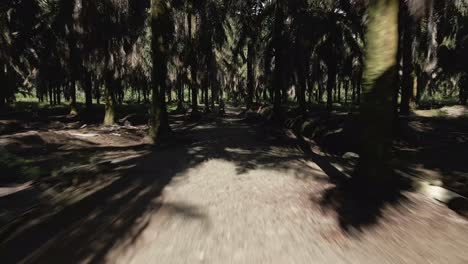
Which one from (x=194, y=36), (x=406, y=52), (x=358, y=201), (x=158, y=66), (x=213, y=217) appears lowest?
(x=213, y=217)

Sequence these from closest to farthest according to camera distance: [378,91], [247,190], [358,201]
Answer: [358,201] → [378,91] → [247,190]

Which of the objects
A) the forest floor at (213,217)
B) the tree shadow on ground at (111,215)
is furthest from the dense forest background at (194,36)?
the forest floor at (213,217)

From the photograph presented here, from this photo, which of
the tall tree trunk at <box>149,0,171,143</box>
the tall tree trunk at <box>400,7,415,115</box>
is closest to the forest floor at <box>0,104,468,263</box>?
the tall tree trunk at <box>149,0,171,143</box>

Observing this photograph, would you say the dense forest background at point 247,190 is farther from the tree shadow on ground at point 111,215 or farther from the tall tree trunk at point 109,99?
the tall tree trunk at point 109,99

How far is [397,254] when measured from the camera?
4.55m

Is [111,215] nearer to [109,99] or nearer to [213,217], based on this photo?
[213,217]

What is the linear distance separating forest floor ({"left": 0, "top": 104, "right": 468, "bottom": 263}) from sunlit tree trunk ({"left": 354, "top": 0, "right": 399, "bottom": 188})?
29.8 inches

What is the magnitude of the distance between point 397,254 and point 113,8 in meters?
19.7

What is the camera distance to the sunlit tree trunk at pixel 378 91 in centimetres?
652

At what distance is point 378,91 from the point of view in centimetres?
660

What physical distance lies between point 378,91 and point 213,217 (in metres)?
3.84

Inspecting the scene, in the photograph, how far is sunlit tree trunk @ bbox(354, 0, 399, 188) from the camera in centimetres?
652

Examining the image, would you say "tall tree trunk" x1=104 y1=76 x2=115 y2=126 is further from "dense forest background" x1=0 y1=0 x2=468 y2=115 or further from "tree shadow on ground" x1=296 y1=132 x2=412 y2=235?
"tree shadow on ground" x1=296 y1=132 x2=412 y2=235

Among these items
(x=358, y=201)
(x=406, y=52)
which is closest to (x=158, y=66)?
(x=358, y=201)
